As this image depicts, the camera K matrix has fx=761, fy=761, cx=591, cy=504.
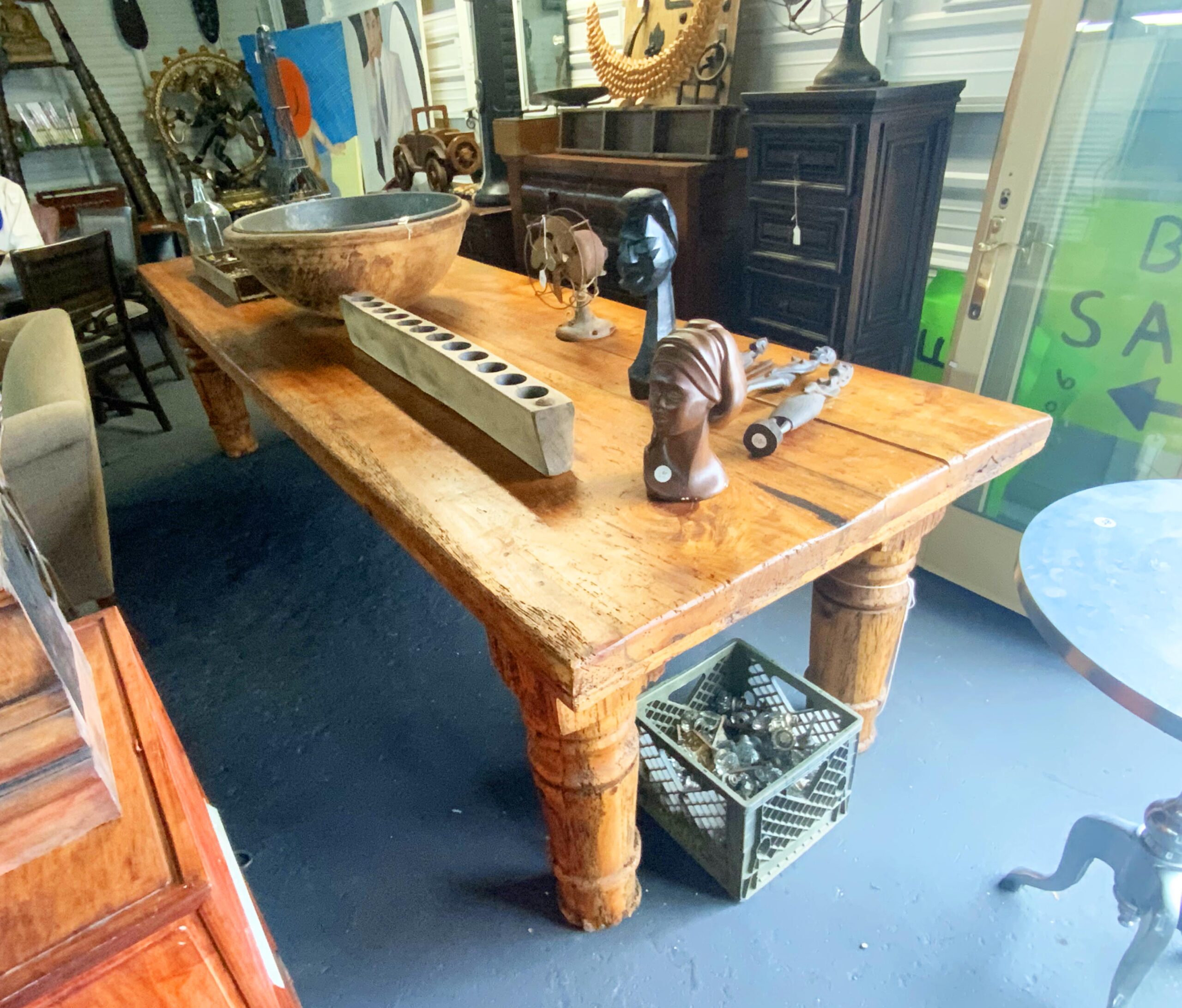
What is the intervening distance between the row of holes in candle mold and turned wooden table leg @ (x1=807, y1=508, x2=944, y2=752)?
585mm

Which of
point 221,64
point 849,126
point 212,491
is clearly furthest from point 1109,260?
point 221,64

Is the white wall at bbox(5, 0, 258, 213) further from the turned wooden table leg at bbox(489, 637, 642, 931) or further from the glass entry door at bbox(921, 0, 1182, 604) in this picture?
the turned wooden table leg at bbox(489, 637, 642, 931)

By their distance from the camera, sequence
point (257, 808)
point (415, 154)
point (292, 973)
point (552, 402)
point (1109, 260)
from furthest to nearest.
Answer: point (415, 154), point (1109, 260), point (257, 808), point (292, 973), point (552, 402)

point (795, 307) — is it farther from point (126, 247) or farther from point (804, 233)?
point (126, 247)

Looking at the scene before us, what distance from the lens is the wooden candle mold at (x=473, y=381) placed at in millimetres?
993

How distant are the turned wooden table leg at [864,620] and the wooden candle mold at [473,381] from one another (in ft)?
1.76

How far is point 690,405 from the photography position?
33.9 inches

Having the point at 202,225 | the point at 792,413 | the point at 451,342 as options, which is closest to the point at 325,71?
the point at 202,225

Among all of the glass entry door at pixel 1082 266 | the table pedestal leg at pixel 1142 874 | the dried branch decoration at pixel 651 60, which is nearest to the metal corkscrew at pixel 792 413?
the table pedestal leg at pixel 1142 874

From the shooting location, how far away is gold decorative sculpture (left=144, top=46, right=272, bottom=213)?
545 centimetres

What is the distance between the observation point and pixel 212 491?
283cm

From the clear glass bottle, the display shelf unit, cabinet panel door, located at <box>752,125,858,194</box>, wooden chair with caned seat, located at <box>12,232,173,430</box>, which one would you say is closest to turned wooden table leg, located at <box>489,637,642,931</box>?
cabinet panel door, located at <box>752,125,858,194</box>

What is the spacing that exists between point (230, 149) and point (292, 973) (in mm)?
6400

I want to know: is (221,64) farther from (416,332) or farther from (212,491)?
(416,332)
